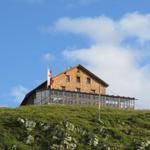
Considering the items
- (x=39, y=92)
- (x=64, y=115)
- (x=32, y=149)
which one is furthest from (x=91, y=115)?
(x=39, y=92)

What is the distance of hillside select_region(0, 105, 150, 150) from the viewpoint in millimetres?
51844

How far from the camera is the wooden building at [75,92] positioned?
9806 cm

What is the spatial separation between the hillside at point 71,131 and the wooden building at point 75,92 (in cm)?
3273

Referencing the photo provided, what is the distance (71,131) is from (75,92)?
45.9m

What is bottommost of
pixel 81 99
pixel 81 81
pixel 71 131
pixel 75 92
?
pixel 71 131

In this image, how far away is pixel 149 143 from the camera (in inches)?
2110

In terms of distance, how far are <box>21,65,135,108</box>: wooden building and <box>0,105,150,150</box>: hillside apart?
32.7m

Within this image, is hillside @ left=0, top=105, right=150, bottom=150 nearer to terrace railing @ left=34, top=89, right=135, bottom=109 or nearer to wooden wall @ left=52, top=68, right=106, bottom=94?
terrace railing @ left=34, top=89, right=135, bottom=109

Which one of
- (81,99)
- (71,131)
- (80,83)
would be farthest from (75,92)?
(71,131)

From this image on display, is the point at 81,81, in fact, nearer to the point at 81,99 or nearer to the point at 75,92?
the point at 81,99

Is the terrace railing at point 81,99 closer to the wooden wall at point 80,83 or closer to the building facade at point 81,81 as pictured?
the wooden wall at point 80,83

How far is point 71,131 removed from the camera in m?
54.5

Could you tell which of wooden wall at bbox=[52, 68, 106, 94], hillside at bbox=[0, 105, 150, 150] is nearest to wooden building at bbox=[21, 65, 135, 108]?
wooden wall at bbox=[52, 68, 106, 94]

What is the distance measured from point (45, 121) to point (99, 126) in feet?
14.6
